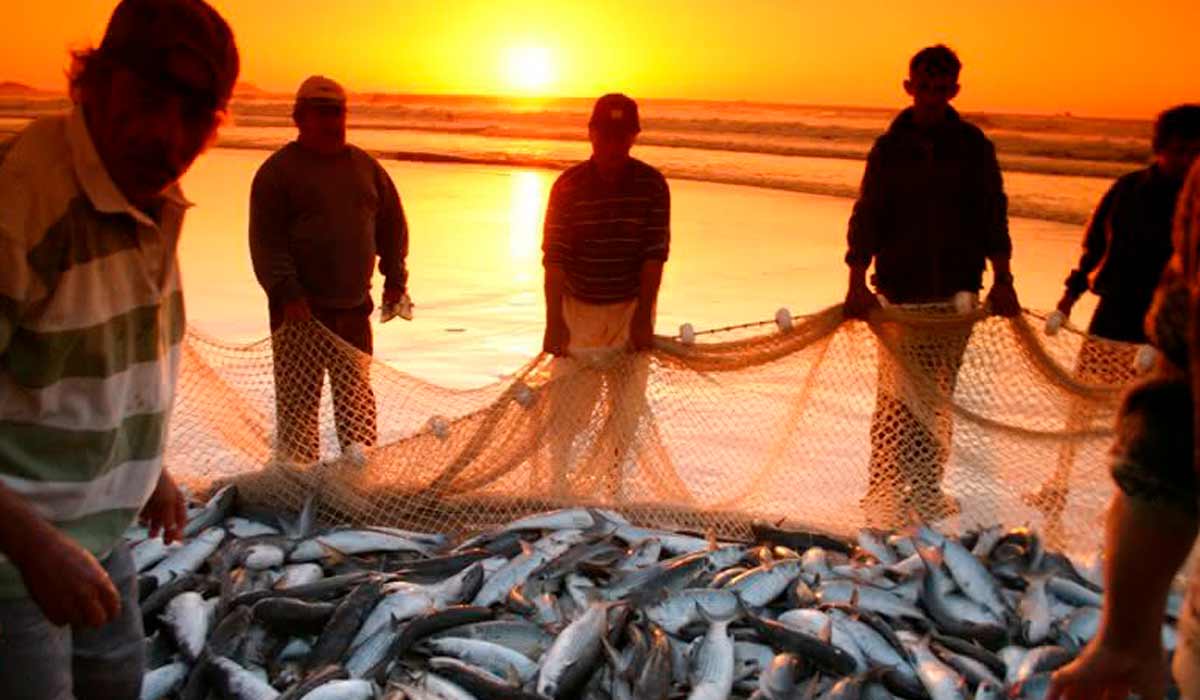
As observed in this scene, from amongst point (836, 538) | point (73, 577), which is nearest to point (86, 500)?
point (73, 577)

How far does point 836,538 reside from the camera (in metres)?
5.03

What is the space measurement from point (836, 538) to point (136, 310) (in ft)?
11.9

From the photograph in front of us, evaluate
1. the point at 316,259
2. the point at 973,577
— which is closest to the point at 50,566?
the point at 973,577

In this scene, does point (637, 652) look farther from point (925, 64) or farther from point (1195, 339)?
point (925, 64)

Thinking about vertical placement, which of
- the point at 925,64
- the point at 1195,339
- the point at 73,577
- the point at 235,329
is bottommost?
the point at 235,329

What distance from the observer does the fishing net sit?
5.09m

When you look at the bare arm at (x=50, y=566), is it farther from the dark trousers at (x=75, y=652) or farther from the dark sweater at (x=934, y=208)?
the dark sweater at (x=934, y=208)

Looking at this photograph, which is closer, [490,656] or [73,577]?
[73,577]

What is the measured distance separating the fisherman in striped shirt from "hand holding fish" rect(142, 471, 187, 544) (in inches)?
23.2

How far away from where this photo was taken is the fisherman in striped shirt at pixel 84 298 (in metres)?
2.08

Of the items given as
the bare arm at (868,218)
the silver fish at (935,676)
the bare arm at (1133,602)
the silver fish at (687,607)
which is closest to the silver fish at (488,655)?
the silver fish at (687,607)

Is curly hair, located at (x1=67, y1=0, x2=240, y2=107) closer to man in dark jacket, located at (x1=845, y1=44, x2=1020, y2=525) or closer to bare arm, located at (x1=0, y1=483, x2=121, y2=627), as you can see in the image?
bare arm, located at (x1=0, y1=483, x2=121, y2=627)

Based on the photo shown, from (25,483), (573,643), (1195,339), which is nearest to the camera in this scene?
(1195,339)

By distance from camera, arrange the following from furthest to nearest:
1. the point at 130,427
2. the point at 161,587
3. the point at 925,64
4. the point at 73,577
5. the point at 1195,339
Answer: the point at 925,64, the point at 161,587, the point at 130,427, the point at 73,577, the point at 1195,339
